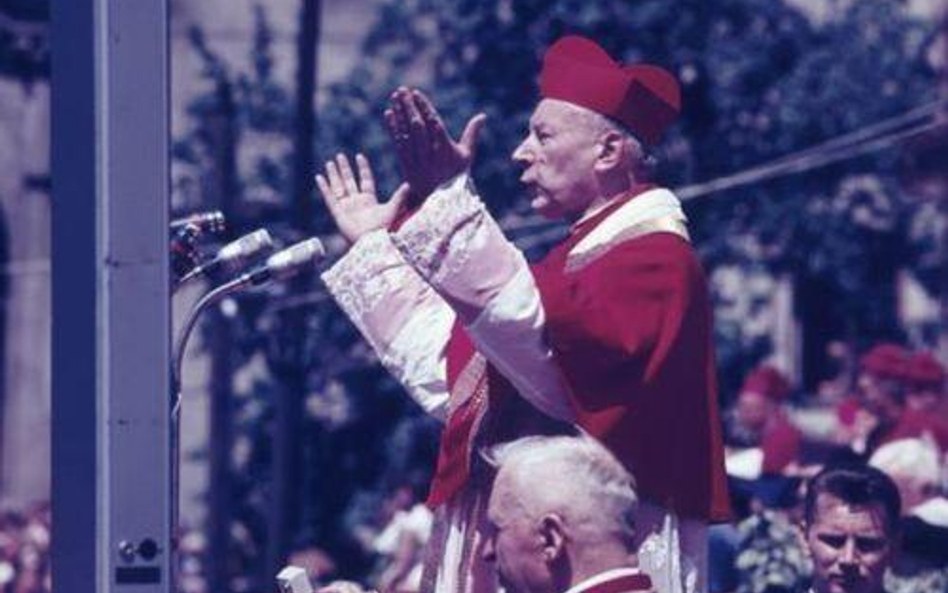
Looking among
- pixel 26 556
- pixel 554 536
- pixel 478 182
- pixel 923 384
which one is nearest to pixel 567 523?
pixel 554 536

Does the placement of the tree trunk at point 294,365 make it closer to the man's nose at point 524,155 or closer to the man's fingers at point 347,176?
the man's fingers at point 347,176

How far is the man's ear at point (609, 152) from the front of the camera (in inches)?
242

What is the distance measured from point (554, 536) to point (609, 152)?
4.76ft

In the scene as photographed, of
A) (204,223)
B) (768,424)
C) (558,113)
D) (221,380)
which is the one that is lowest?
(768,424)

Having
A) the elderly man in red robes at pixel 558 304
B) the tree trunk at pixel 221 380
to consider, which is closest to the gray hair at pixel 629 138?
the elderly man in red robes at pixel 558 304

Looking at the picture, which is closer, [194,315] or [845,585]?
[194,315]

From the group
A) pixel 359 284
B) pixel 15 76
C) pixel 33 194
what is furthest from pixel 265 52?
pixel 359 284

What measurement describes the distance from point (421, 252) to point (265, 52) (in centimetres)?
1529

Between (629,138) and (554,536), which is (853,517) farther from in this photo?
(554,536)

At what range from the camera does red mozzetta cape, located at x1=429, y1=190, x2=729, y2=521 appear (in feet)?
18.8

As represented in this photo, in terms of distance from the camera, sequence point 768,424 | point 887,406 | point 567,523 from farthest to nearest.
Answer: point 768,424 < point 887,406 < point 567,523

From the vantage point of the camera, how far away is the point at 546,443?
16.6ft

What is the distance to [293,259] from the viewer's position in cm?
586

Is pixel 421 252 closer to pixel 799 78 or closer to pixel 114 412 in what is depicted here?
pixel 114 412
